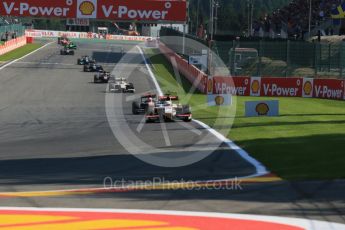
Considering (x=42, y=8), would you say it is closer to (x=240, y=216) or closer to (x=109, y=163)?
(x=109, y=163)

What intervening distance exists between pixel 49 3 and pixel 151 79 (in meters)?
16.2

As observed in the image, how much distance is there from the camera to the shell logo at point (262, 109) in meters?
22.5

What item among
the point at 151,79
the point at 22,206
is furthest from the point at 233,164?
the point at 151,79

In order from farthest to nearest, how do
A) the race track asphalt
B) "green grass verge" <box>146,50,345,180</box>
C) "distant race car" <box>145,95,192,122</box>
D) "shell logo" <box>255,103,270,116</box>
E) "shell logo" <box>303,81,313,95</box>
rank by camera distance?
"shell logo" <box>303,81,313,95</box>, "shell logo" <box>255,103,270,116</box>, "distant race car" <box>145,95,192,122</box>, "green grass verge" <box>146,50,345,180</box>, the race track asphalt

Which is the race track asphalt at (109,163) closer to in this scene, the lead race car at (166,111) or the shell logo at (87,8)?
the lead race car at (166,111)

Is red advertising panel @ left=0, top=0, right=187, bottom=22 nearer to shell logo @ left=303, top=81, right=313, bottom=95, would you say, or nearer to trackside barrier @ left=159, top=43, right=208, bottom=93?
trackside barrier @ left=159, top=43, right=208, bottom=93

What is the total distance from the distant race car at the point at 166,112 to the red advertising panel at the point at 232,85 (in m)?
12.7

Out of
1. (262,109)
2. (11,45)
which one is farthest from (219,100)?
(11,45)

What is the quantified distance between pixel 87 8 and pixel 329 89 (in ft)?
89.3

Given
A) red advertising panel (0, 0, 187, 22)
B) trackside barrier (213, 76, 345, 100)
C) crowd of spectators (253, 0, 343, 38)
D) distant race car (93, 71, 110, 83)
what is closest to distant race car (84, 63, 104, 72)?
red advertising panel (0, 0, 187, 22)

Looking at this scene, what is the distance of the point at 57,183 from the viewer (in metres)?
10.0

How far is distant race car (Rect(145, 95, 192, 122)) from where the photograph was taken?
67.3 ft

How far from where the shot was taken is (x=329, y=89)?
1270 inches

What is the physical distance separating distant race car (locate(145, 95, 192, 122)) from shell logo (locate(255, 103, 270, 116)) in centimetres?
291
